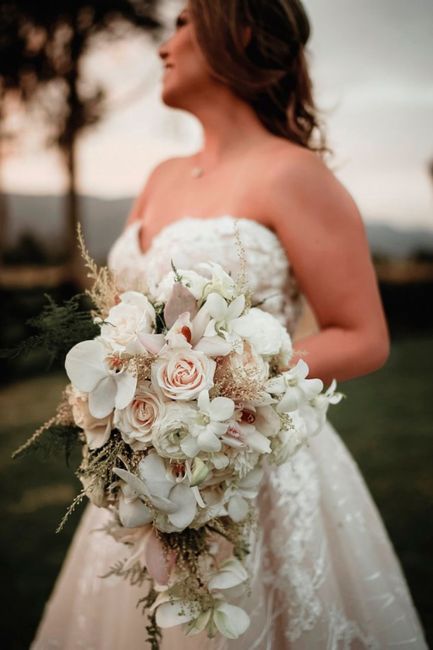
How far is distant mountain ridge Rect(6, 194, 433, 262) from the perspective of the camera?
798 centimetres

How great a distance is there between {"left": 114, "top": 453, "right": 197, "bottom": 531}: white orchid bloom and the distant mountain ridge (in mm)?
6430

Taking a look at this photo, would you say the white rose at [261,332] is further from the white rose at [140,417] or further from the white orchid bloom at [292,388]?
the white rose at [140,417]

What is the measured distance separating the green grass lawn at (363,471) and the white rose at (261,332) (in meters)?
0.61

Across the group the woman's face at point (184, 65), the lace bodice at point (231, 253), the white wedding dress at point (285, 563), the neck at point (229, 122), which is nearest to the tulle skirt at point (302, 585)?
the white wedding dress at point (285, 563)

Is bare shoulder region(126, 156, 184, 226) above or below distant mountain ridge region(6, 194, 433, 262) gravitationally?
above

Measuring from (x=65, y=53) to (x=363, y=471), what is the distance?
21.7 feet

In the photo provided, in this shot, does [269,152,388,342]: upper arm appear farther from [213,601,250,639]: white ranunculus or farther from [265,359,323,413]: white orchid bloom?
[213,601,250,639]: white ranunculus

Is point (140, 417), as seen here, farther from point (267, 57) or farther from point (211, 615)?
point (267, 57)

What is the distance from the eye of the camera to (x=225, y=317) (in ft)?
4.20

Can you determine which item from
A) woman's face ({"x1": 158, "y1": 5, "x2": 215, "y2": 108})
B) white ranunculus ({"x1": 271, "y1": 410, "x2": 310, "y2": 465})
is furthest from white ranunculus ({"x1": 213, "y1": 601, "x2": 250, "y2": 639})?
woman's face ({"x1": 158, "y1": 5, "x2": 215, "y2": 108})

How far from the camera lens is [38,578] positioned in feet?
12.4

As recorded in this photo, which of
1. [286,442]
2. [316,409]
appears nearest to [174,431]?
[286,442]

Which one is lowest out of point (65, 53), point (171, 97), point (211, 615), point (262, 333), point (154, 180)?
point (65, 53)

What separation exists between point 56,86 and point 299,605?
8404mm
